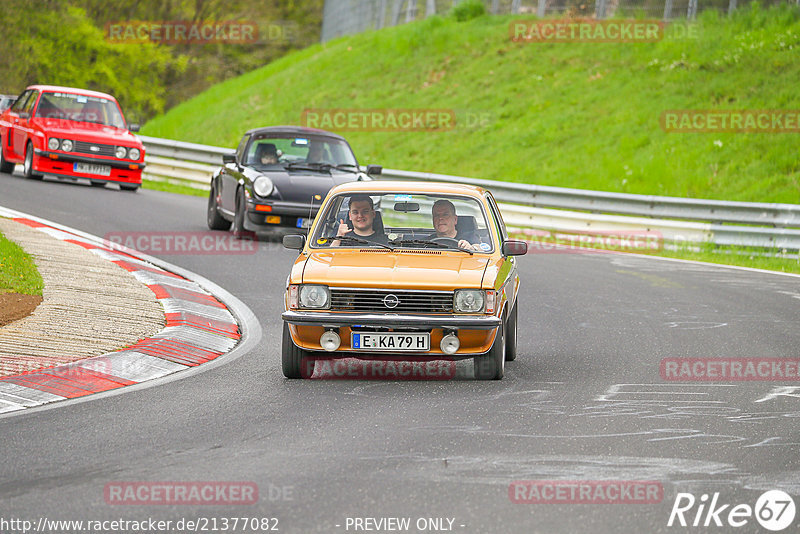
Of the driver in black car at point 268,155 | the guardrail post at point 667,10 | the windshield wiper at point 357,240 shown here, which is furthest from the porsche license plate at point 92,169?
the guardrail post at point 667,10

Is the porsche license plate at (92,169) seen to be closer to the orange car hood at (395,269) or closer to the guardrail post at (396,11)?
the orange car hood at (395,269)

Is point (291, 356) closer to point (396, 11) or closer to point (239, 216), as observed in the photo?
point (239, 216)

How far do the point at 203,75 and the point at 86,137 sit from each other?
30469 mm

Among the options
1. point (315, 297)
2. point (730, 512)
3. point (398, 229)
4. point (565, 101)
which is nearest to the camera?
point (730, 512)

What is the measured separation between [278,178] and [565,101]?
640 inches

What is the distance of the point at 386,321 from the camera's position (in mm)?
8008

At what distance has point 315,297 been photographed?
8148 millimetres

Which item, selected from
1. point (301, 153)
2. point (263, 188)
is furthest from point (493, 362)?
point (301, 153)

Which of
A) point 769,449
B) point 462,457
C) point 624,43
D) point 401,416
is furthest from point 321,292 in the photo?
point 624,43

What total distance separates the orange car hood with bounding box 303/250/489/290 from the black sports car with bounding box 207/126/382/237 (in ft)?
22.8

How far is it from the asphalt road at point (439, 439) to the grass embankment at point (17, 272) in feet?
7.07

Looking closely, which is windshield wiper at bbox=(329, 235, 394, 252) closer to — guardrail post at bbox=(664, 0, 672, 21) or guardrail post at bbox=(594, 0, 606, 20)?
guardrail post at bbox=(664, 0, 672, 21)

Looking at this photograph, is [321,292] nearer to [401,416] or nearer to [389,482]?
[401,416]

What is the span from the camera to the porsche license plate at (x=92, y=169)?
2177 cm
